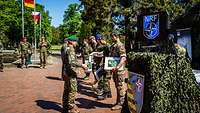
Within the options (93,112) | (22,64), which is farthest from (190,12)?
(93,112)

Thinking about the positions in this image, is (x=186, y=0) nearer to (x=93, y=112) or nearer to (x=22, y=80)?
(x=22, y=80)

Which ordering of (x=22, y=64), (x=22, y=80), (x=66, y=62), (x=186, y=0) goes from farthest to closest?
(x=186, y=0)
(x=22, y=64)
(x=22, y=80)
(x=66, y=62)

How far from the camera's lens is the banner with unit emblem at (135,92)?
634 cm

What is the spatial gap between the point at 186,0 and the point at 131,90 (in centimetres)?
4097

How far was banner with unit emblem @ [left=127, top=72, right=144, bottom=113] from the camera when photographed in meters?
6.34

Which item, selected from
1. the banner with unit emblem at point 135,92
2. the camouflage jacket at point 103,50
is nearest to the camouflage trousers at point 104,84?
the camouflage jacket at point 103,50

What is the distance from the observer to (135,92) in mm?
6559

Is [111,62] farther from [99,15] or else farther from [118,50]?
[99,15]

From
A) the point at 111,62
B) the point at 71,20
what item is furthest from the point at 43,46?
the point at 71,20

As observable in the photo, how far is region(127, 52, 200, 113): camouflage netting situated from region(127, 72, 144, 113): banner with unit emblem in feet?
0.39

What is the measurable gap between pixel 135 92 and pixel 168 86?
69 cm

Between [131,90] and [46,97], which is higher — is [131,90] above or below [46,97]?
above

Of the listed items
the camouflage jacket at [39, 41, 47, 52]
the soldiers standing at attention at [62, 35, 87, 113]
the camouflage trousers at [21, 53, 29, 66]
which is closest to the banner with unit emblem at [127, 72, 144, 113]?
the soldiers standing at attention at [62, 35, 87, 113]

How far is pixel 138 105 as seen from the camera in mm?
6418
